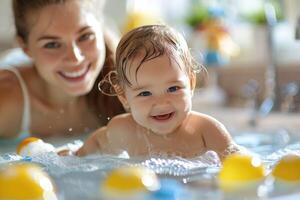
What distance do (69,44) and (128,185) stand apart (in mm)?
705

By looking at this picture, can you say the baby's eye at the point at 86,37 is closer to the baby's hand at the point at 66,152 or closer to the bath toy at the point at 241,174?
the baby's hand at the point at 66,152

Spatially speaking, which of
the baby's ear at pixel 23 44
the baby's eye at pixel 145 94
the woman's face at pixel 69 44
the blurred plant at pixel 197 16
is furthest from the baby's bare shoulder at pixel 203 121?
the blurred plant at pixel 197 16

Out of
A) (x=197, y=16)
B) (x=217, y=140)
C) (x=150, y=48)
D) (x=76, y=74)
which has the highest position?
(x=197, y=16)

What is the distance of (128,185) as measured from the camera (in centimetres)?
72

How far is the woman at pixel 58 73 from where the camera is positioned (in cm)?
136

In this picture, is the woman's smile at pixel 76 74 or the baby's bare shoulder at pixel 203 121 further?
the woman's smile at pixel 76 74

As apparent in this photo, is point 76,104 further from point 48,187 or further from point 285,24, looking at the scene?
point 285,24

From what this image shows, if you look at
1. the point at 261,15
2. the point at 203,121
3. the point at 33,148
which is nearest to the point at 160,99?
the point at 203,121

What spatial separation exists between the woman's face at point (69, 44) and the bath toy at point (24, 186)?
644mm

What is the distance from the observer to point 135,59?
98cm

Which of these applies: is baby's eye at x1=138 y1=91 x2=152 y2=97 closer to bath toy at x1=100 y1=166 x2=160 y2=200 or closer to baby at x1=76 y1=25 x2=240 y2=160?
baby at x1=76 y1=25 x2=240 y2=160

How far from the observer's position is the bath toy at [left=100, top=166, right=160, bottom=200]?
2.35 ft

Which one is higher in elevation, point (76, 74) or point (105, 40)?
point (105, 40)

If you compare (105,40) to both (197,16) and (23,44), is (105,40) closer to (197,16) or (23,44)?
(23,44)
